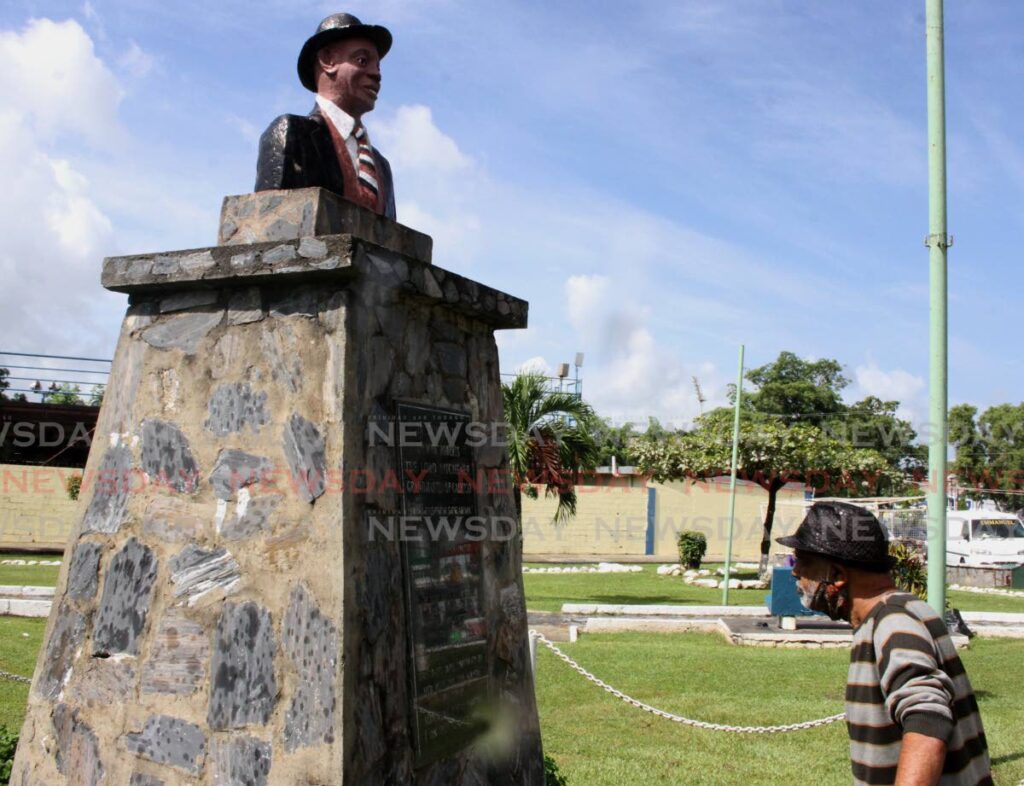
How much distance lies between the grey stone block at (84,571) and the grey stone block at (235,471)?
56 centimetres

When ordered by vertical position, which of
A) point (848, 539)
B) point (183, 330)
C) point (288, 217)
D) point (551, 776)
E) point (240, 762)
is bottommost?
point (551, 776)

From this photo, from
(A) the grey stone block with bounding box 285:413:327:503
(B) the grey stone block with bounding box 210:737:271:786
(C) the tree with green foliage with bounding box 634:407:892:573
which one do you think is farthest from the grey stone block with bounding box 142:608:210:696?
(C) the tree with green foliage with bounding box 634:407:892:573

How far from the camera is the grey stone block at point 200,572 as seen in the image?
3654 mm

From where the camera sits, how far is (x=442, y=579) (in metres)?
4.04

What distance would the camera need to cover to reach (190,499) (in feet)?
Answer: 12.4

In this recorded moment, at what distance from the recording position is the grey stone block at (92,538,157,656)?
3.74 metres

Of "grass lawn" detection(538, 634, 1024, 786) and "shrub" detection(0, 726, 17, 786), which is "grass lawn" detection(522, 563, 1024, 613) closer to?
"grass lawn" detection(538, 634, 1024, 786)

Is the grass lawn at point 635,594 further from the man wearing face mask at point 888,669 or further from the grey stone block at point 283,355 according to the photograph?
the man wearing face mask at point 888,669

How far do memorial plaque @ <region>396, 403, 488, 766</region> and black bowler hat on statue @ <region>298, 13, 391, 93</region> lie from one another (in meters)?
1.66

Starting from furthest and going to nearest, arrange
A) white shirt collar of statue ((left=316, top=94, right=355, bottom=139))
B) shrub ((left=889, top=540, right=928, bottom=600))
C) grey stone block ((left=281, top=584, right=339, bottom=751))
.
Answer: shrub ((left=889, top=540, right=928, bottom=600)), white shirt collar of statue ((left=316, top=94, right=355, bottom=139)), grey stone block ((left=281, top=584, right=339, bottom=751))

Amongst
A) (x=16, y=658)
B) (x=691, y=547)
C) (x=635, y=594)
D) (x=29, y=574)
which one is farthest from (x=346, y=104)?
(x=691, y=547)

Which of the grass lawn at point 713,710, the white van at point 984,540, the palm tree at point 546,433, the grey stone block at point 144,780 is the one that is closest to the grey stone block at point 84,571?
the grey stone block at point 144,780

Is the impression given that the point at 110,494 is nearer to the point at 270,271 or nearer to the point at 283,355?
the point at 283,355

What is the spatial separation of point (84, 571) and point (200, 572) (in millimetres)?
534
